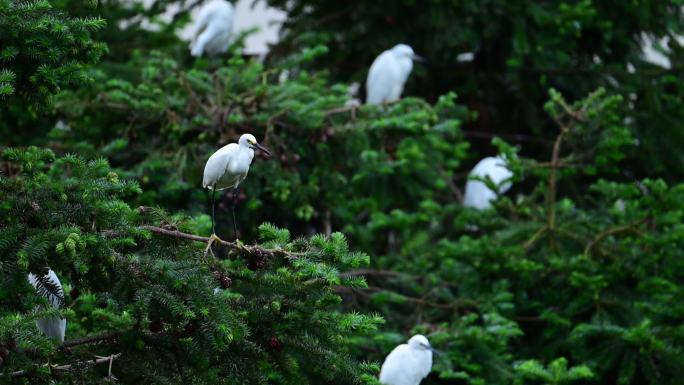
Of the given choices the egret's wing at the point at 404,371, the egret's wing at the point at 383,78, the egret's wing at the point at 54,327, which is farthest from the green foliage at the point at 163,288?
the egret's wing at the point at 383,78

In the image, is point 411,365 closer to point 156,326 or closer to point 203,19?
point 156,326

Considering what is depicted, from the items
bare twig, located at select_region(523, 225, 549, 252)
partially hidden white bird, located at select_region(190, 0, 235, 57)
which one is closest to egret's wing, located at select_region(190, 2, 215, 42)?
partially hidden white bird, located at select_region(190, 0, 235, 57)

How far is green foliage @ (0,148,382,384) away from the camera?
2889 mm

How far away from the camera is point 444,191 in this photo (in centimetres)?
676

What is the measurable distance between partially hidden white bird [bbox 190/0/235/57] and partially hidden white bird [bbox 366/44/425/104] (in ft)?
2.75

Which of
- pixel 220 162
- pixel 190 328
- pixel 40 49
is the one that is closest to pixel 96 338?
pixel 190 328

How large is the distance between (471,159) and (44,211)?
484 centimetres

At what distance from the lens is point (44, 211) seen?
2994 mm

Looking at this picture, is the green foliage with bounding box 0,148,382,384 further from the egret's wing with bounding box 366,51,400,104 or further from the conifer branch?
the egret's wing with bounding box 366,51,400,104

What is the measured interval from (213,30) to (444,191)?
5.09 ft

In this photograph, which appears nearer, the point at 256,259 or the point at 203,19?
the point at 256,259

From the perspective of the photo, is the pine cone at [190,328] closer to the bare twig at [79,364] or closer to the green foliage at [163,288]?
the green foliage at [163,288]

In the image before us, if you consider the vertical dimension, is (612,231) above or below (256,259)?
below

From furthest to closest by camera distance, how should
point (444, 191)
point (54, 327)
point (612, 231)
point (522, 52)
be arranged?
point (444, 191) < point (522, 52) < point (612, 231) < point (54, 327)
